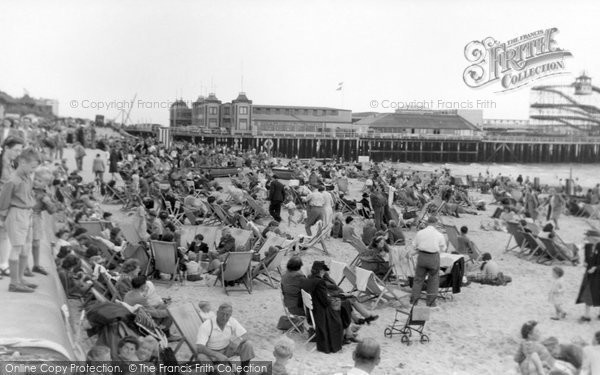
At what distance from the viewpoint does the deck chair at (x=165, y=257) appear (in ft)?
24.1

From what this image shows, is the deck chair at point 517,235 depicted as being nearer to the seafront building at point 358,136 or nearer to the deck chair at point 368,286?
the deck chair at point 368,286

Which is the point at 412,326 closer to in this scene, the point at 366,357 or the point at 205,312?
the point at 205,312

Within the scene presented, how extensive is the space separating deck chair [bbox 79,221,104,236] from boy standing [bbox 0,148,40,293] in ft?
11.8

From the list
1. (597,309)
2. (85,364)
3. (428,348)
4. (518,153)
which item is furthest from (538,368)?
(518,153)

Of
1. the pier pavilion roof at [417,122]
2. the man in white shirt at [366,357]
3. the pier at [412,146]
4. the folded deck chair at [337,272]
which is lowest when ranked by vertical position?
the folded deck chair at [337,272]

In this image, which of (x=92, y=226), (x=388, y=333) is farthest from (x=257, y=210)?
(x=388, y=333)

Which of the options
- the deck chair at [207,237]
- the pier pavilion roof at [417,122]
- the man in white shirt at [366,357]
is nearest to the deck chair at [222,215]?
the deck chair at [207,237]

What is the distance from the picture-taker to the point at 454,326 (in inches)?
263

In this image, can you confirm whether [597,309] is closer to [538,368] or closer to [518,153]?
[538,368]

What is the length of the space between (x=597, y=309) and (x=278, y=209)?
22.1ft

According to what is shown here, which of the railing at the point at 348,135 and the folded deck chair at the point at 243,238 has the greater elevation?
the railing at the point at 348,135

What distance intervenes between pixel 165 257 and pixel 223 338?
2823mm

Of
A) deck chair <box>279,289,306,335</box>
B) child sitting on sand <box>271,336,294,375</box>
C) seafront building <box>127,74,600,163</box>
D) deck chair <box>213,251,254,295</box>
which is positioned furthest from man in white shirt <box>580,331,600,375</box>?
seafront building <box>127,74,600,163</box>

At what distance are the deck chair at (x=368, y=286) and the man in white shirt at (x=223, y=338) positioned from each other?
7.28ft
